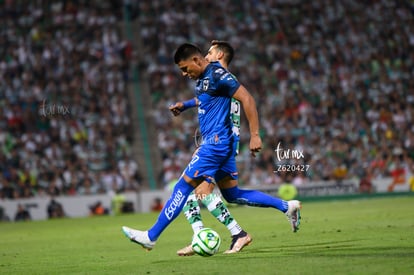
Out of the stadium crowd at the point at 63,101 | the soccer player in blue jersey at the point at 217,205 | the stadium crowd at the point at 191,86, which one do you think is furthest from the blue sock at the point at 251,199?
the stadium crowd at the point at 63,101

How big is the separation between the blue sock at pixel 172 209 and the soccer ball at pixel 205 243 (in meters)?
0.42

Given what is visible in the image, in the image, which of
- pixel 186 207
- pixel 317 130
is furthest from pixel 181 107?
pixel 317 130

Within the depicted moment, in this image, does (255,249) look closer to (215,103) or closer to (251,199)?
(251,199)

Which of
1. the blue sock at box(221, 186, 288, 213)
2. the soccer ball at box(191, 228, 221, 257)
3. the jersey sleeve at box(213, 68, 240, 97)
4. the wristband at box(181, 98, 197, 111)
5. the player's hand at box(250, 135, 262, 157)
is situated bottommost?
the soccer ball at box(191, 228, 221, 257)

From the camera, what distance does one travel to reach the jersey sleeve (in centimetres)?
1022

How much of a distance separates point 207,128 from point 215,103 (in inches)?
13.9

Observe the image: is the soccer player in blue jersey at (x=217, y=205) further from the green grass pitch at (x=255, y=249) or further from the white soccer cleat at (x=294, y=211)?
the white soccer cleat at (x=294, y=211)

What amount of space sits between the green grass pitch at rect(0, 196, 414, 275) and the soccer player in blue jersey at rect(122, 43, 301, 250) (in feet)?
1.98

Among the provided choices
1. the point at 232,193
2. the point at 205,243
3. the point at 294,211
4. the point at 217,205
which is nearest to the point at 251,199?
the point at 232,193

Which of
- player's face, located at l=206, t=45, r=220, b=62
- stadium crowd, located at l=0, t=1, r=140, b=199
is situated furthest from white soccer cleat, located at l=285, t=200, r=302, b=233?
stadium crowd, located at l=0, t=1, r=140, b=199

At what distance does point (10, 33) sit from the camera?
32.5 metres

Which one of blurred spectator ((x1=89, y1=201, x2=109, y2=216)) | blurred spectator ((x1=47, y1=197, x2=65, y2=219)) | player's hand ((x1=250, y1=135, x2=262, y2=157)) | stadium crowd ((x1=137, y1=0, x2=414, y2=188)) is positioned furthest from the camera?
stadium crowd ((x1=137, y1=0, x2=414, y2=188))

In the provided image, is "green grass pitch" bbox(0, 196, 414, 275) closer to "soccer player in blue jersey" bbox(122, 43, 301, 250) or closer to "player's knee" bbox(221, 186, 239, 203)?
"soccer player in blue jersey" bbox(122, 43, 301, 250)

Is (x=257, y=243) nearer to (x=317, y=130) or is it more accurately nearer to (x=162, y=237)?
(x=162, y=237)
